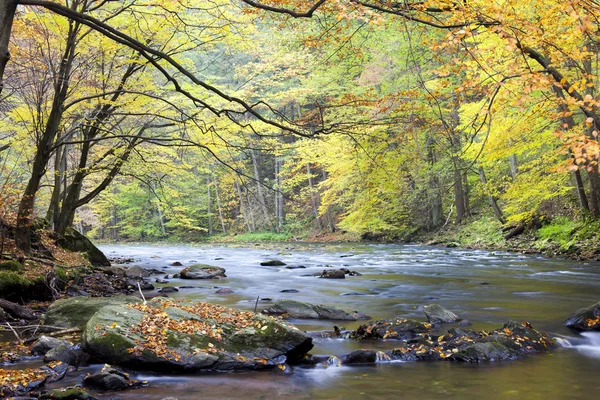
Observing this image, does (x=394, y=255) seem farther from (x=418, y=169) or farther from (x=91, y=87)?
(x=91, y=87)

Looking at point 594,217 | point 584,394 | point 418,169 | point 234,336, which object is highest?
point 418,169

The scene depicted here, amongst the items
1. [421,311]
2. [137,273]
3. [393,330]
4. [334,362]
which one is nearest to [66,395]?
[334,362]

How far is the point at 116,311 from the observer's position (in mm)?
5305

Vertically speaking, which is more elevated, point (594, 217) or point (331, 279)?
point (594, 217)

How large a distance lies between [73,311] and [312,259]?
12.6 metres

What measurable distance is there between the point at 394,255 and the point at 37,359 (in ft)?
49.8

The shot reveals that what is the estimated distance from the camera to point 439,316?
706 centimetres

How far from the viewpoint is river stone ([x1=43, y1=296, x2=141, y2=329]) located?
5992 millimetres

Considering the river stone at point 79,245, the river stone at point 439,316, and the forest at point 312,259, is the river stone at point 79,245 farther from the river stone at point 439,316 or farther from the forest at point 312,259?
the river stone at point 439,316

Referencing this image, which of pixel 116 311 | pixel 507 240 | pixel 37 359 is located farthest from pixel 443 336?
pixel 507 240

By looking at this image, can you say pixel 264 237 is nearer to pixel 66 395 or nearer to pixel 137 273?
pixel 137 273

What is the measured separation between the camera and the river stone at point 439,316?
699cm

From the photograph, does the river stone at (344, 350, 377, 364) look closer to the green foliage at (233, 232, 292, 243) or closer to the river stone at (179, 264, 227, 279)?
the river stone at (179, 264, 227, 279)

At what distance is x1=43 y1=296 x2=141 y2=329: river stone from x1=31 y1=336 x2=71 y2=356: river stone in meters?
0.76
